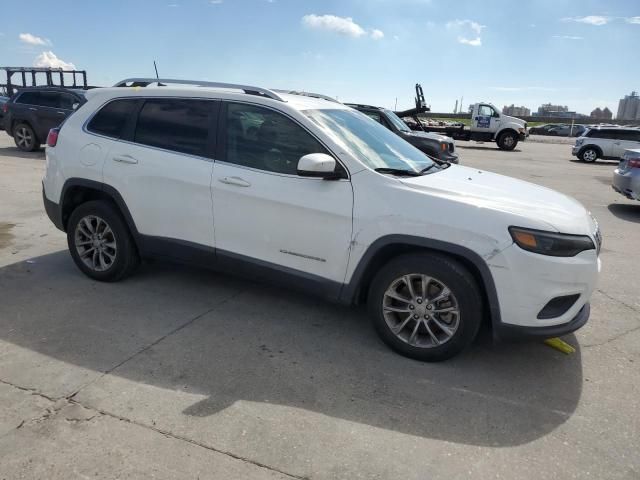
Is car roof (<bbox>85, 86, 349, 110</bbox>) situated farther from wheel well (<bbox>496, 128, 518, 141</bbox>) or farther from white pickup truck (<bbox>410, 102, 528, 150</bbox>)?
wheel well (<bbox>496, 128, 518, 141</bbox>)

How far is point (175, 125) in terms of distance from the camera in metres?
4.27

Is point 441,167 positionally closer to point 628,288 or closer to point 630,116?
point 628,288

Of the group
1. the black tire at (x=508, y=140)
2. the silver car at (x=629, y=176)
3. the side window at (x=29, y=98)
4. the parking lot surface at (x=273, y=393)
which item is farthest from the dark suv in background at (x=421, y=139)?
the black tire at (x=508, y=140)

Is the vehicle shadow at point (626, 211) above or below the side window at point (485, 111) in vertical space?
below

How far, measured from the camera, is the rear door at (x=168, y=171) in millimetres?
4086

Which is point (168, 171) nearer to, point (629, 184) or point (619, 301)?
point (619, 301)

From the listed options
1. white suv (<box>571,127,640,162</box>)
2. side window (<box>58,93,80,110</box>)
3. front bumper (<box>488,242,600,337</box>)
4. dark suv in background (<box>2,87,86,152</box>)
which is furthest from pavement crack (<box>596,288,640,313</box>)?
white suv (<box>571,127,640,162</box>)

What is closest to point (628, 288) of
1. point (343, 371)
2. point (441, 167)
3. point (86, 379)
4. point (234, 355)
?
point (441, 167)

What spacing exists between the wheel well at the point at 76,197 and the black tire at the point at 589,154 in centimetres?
2156

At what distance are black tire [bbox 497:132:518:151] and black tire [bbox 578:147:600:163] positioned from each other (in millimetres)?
5143

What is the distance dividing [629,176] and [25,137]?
14808mm

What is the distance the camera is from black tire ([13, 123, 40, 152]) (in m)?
14.0

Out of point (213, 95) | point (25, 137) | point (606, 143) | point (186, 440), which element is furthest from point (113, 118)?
point (606, 143)

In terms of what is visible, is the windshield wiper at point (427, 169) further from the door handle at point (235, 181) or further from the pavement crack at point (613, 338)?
the pavement crack at point (613, 338)
